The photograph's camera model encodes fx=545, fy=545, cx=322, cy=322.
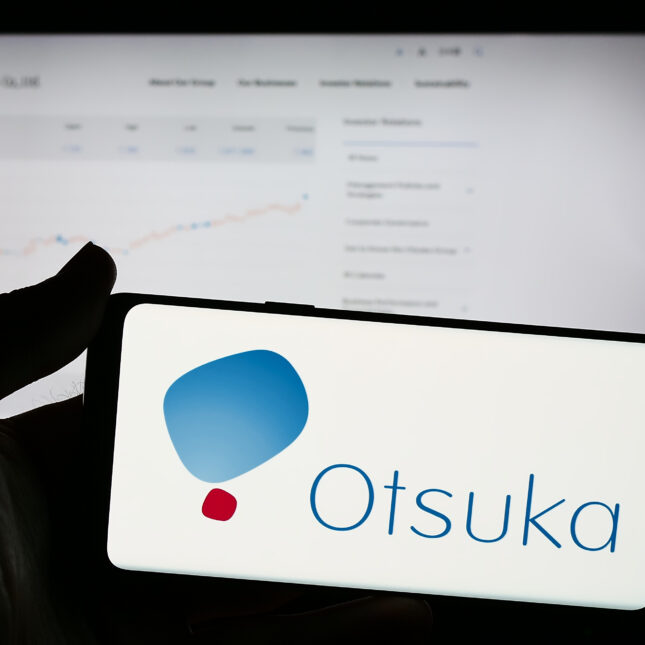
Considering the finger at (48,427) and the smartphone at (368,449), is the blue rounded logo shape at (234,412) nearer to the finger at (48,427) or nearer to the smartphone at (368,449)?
the smartphone at (368,449)

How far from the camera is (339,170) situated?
553 mm

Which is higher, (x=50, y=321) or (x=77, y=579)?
(x=50, y=321)

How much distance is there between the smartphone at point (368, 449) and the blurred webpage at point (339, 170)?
215mm

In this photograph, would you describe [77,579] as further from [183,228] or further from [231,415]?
[183,228]

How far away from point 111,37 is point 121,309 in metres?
0.37

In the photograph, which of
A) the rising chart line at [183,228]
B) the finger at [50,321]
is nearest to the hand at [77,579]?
the finger at [50,321]

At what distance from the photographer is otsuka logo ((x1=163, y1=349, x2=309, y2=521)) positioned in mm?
343

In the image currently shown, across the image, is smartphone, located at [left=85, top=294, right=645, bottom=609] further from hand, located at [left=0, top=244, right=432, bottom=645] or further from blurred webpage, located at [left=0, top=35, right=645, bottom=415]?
blurred webpage, located at [left=0, top=35, right=645, bottom=415]

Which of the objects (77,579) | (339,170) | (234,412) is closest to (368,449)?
(234,412)

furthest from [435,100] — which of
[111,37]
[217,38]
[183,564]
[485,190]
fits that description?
[183,564]

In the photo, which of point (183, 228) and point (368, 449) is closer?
point (368, 449)

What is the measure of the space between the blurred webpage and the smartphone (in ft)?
0.71

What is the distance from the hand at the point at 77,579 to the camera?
0.32m

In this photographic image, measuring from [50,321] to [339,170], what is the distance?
1.06 feet
